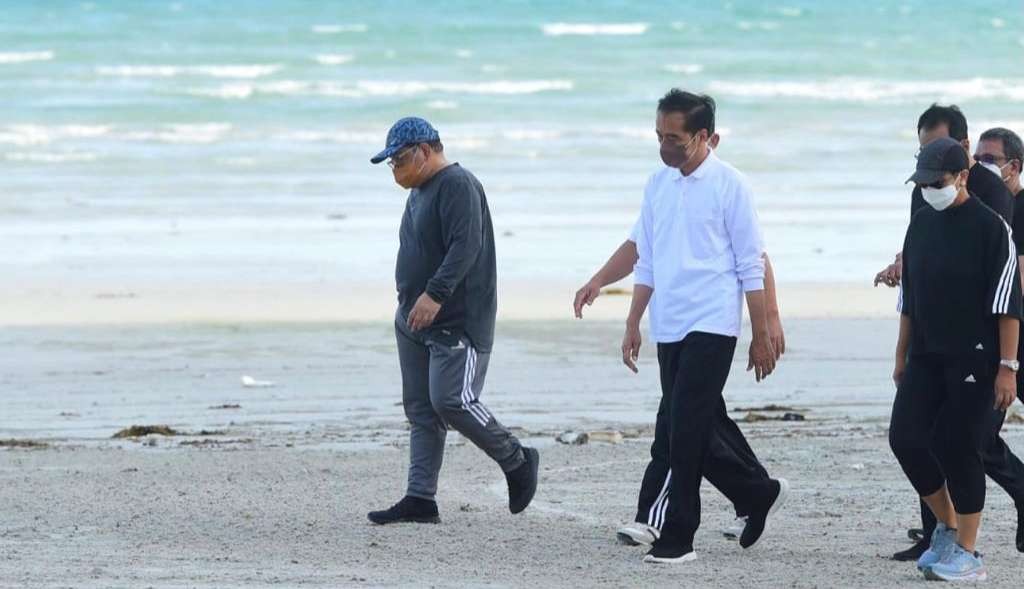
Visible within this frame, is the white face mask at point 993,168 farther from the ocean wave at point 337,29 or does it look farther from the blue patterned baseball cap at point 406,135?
the ocean wave at point 337,29

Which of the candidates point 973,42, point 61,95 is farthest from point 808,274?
point 973,42

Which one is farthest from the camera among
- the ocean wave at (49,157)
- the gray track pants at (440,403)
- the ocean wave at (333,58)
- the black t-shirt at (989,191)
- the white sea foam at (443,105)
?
the ocean wave at (333,58)

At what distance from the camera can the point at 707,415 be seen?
6387mm

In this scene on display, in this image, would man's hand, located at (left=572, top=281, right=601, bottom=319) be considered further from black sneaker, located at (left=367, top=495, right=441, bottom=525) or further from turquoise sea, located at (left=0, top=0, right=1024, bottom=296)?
turquoise sea, located at (left=0, top=0, right=1024, bottom=296)

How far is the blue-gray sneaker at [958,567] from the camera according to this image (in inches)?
241

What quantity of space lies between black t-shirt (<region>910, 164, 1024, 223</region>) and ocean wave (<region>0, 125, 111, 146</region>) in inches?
1006

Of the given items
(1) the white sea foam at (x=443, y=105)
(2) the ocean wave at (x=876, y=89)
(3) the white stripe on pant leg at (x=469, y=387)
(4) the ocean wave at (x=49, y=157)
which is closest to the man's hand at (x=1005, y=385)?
(3) the white stripe on pant leg at (x=469, y=387)

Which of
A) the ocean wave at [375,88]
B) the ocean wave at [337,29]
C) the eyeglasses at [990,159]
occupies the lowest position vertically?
the eyeglasses at [990,159]

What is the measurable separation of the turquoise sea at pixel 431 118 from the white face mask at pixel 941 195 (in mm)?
9649

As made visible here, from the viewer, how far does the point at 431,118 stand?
36531mm

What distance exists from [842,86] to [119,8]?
1327 inches

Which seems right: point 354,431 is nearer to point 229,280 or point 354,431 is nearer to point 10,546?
point 10,546

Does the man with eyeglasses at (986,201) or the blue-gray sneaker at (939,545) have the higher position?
the man with eyeglasses at (986,201)

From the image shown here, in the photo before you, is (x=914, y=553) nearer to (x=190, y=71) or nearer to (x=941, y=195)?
(x=941, y=195)
